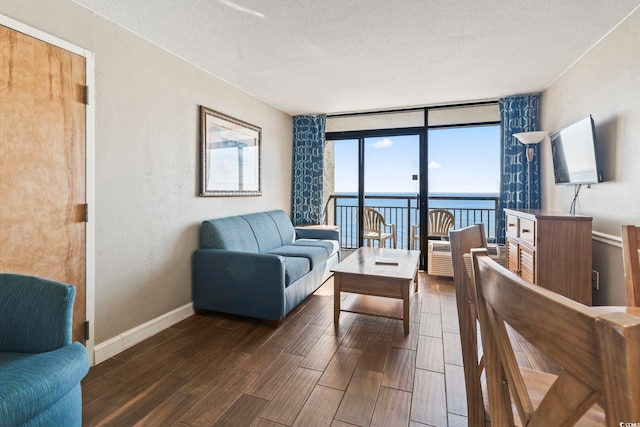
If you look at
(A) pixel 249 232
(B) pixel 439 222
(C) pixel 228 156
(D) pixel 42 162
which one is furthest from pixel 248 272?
(B) pixel 439 222

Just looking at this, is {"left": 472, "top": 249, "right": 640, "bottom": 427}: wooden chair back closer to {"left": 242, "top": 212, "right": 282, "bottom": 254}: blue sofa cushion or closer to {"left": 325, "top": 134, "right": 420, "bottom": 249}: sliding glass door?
{"left": 242, "top": 212, "right": 282, "bottom": 254}: blue sofa cushion

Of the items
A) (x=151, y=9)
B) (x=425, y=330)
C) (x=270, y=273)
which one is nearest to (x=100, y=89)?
(x=151, y=9)

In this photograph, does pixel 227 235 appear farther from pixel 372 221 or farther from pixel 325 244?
pixel 372 221

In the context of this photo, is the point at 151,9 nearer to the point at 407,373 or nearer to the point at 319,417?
the point at 319,417

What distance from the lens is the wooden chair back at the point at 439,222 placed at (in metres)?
4.52

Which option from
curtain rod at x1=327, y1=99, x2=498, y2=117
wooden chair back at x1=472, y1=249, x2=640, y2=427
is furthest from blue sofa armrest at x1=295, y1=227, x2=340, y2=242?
wooden chair back at x1=472, y1=249, x2=640, y2=427

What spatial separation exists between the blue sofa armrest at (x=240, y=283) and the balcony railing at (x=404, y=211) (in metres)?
2.47

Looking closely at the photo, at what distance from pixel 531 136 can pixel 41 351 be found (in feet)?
15.1

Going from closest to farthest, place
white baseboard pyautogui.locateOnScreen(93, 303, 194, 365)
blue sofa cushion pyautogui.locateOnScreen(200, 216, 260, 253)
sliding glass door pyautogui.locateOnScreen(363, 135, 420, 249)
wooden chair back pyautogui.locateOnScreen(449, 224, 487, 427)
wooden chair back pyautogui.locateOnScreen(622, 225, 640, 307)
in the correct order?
wooden chair back pyautogui.locateOnScreen(449, 224, 487, 427) → wooden chair back pyautogui.locateOnScreen(622, 225, 640, 307) → white baseboard pyautogui.locateOnScreen(93, 303, 194, 365) → blue sofa cushion pyautogui.locateOnScreen(200, 216, 260, 253) → sliding glass door pyautogui.locateOnScreen(363, 135, 420, 249)

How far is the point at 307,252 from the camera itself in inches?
136

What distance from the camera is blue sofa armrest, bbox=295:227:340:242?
4410 mm

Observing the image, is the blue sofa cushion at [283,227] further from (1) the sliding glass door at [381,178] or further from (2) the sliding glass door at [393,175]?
(2) the sliding glass door at [393,175]

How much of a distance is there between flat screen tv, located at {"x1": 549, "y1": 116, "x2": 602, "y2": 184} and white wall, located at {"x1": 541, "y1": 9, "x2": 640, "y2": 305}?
10 cm

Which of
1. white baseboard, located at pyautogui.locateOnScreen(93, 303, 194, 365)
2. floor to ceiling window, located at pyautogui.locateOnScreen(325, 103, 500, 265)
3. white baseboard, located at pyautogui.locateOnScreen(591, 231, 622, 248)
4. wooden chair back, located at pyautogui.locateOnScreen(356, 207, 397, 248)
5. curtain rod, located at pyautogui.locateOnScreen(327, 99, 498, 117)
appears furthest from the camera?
wooden chair back, located at pyautogui.locateOnScreen(356, 207, 397, 248)
